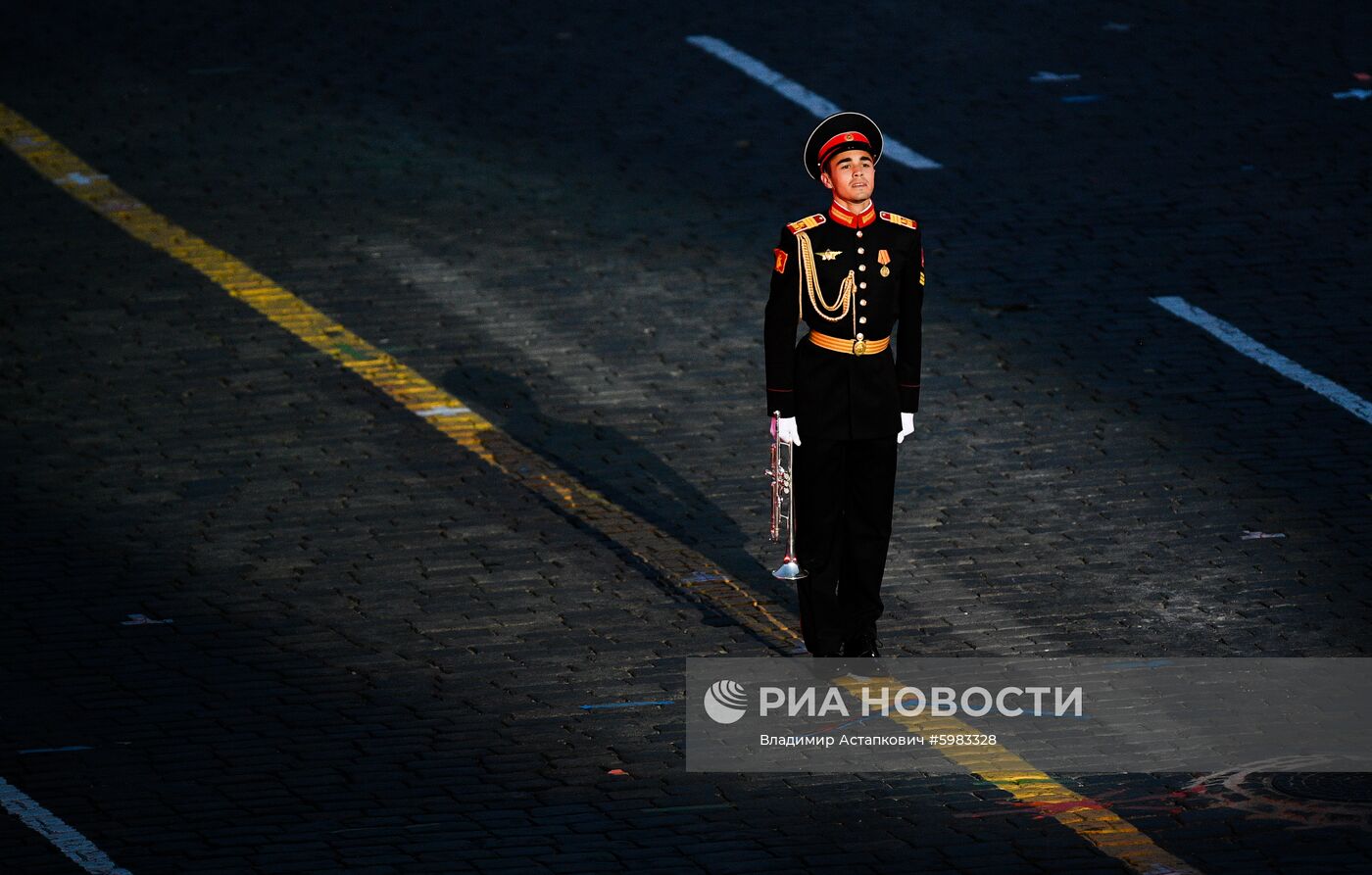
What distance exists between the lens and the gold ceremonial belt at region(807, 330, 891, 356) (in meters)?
9.56

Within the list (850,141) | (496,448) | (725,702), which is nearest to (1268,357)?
(496,448)

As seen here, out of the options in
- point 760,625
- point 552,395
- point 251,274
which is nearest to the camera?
point 760,625

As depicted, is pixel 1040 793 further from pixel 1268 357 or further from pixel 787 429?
pixel 1268 357

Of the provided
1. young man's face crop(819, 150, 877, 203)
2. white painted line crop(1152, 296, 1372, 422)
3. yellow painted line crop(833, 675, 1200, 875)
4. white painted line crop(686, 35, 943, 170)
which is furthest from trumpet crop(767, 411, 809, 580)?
white painted line crop(686, 35, 943, 170)

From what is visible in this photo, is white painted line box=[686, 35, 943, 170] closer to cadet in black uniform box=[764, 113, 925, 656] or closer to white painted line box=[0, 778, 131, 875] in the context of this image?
cadet in black uniform box=[764, 113, 925, 656]

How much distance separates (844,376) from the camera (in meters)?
9.55

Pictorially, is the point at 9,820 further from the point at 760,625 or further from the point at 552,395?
the point at 552,395

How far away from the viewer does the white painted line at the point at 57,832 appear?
823 cm

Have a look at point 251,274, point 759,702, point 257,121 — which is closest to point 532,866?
point 759,702

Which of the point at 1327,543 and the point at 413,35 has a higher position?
the point at 413,35

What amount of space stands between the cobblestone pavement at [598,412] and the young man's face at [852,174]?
2014 millimetres

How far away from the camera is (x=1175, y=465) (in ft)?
39.0

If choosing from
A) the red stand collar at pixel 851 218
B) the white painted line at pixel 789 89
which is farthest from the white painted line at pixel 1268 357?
the red stand collar at pixel 851 218

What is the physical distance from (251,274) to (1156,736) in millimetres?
7885
